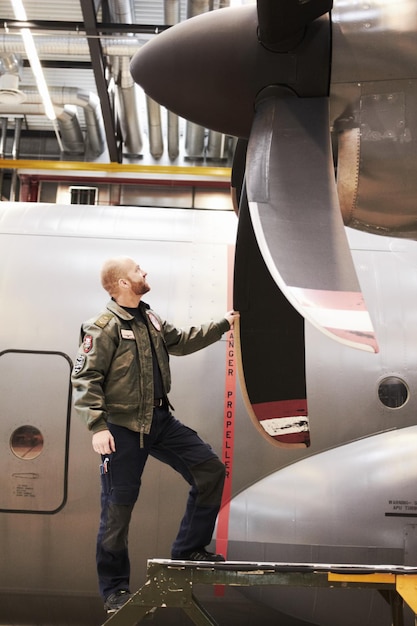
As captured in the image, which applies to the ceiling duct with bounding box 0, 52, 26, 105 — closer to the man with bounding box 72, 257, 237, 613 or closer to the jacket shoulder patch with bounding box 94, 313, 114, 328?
the man with bounding box 72, 257, 237, 613

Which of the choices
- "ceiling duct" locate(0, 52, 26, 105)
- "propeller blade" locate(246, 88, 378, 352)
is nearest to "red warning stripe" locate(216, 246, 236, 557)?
"propeller blade" locate(246, 88, 378, 352)

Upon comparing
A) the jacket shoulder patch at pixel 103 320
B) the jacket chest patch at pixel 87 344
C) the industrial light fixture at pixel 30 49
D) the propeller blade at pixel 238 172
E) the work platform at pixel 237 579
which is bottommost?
the work platform at pixel 237 579

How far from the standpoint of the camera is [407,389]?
17.8 ft

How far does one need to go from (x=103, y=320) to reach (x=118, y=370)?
336mm

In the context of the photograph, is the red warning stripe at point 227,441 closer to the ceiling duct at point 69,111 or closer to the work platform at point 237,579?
the work platform at point 237,579

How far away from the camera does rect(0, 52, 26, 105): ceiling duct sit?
515 inches

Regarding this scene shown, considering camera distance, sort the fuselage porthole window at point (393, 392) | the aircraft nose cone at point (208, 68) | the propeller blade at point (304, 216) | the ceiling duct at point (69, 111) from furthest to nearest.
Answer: the ceiling duct at point (69, 111) < the fuselage porthole window at point (393, 392) < the aircraft nose cone at point (208, 68) < the propeller blade at point (304, 216)

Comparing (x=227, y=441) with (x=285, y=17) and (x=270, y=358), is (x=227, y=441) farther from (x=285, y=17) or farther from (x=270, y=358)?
(x=285, y=17)

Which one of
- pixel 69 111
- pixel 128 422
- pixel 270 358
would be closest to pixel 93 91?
pixel 69 111

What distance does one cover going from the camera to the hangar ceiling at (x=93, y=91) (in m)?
12.2

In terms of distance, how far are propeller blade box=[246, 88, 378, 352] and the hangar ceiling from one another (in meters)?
9.01

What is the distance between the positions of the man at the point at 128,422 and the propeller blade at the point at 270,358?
0.60 metres

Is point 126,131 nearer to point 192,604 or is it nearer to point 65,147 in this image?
point 65,147

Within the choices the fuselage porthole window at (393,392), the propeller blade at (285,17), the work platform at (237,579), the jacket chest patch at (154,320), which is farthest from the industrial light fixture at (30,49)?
the work platform at (237,579)
